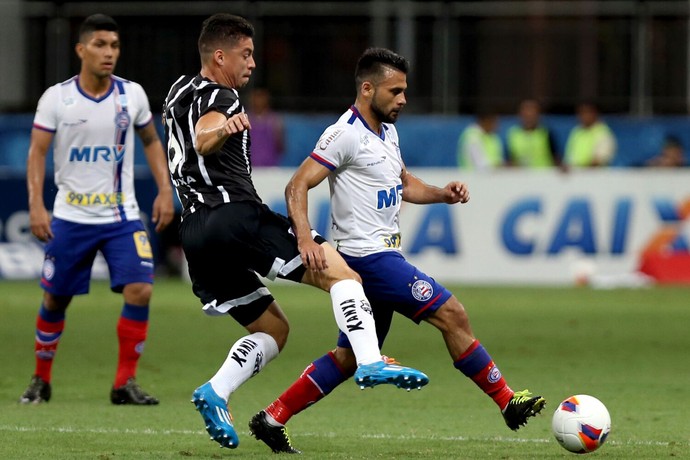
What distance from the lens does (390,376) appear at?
6.30 m

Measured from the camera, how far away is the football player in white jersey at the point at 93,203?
8969 mm

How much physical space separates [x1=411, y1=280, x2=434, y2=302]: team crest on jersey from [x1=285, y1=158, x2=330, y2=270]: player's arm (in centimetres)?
49

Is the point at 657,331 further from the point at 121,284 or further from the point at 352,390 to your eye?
the point at 121,284

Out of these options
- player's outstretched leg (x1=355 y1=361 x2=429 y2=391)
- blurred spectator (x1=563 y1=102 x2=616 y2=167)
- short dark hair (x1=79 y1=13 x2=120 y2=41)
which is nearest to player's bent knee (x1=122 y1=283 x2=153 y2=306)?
short dark hair (x1=79 y1=13 x2=120 y2=41)

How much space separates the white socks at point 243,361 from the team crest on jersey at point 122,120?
252cm

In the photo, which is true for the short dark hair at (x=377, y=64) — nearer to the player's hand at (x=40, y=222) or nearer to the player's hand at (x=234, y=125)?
the player's hand at (x=234, y=125)

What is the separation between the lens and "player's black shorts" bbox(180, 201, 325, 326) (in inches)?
266

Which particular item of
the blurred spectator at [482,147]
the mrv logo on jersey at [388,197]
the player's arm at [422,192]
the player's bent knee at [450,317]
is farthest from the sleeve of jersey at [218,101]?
the blurred spectator at [482,147]

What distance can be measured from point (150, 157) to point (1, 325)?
16.2ft

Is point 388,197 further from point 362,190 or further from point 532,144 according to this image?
point 532,144

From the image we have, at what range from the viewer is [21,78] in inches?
882

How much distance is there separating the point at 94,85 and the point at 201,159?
2.48m

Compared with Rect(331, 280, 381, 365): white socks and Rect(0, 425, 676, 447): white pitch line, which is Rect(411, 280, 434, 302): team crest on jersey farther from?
Rect(0, 425, 676, 447): white pitch line

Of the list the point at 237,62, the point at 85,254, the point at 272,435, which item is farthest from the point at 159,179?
the point at 272,435
